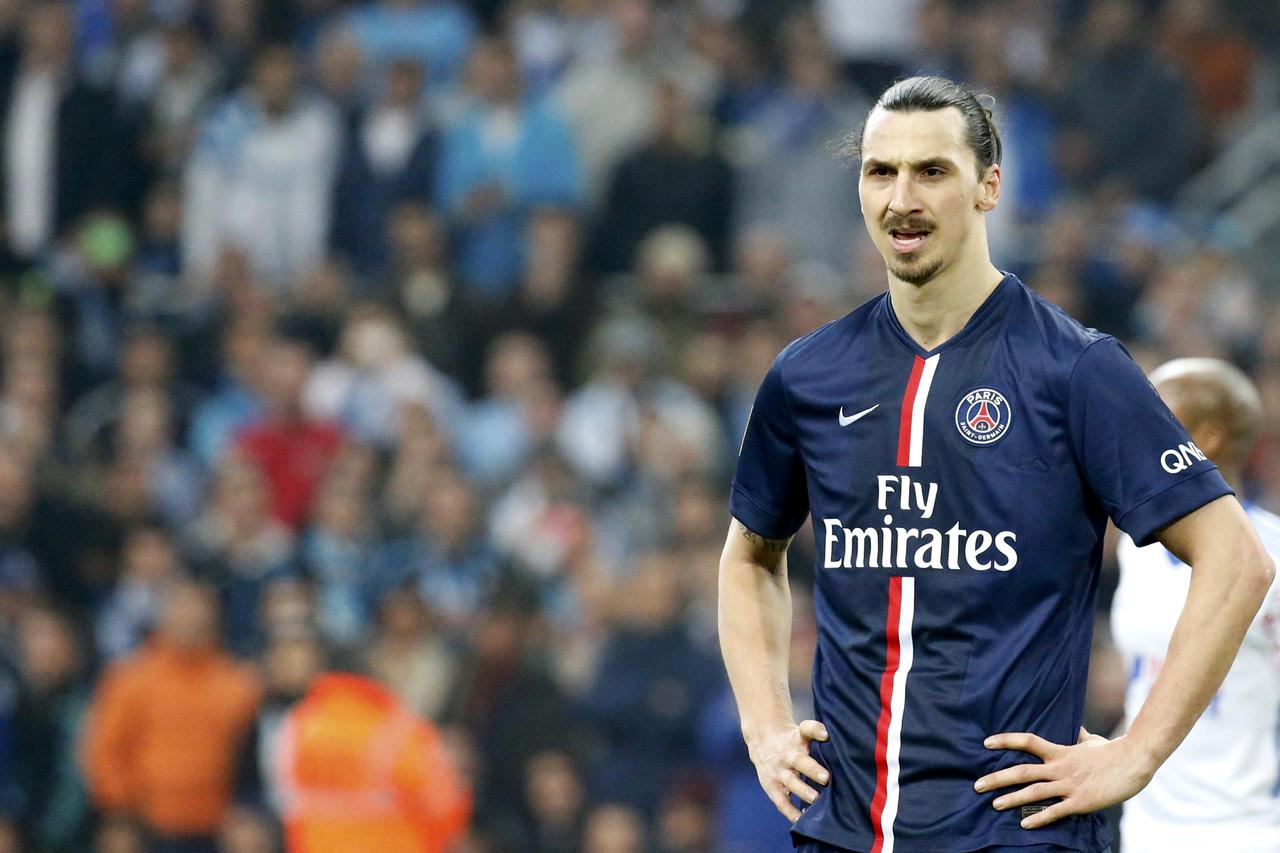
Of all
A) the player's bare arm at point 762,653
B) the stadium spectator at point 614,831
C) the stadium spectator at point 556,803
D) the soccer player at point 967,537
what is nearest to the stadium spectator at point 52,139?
the stadium spectator at point 556,803

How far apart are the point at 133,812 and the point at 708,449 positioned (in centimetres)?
337

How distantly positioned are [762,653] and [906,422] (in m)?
0.61

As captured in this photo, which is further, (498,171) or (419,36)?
(419,36)

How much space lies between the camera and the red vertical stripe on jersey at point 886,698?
3.81 meters

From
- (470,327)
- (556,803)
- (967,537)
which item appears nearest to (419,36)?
(470,327)

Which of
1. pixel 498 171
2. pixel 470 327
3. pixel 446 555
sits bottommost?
pixel 446 555

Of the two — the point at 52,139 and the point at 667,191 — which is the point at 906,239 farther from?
the point at 52,139

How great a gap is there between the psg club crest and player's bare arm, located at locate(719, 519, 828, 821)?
0.56 meters

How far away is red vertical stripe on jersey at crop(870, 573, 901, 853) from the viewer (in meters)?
3.81

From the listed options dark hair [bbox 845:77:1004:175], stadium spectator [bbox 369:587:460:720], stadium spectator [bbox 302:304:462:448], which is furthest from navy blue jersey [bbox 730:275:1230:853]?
stadium spectator [bbox 302:304:462:448]

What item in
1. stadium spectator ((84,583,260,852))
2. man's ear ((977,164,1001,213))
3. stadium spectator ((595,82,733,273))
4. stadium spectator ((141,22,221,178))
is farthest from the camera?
stadium spectator ((141,22,221,178))

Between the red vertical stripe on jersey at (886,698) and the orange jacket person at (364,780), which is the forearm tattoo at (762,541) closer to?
the red vertical stripe on jersey at (886,698)

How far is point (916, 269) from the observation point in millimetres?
3875

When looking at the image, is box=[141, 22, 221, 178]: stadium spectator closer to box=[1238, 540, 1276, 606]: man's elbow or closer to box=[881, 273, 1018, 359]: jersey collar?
box=[881, 273, 1018, 359]: jersey collar
